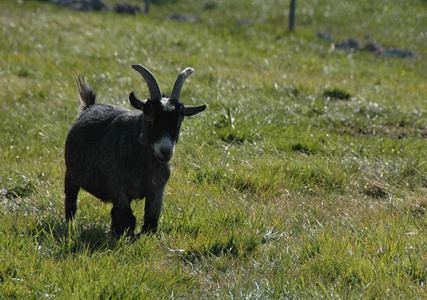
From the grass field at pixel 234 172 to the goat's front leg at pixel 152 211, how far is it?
0.40ft

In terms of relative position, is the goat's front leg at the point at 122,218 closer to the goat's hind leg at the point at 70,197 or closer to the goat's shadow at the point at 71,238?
the goat's shadow at the point at 71,238

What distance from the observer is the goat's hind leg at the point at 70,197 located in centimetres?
576

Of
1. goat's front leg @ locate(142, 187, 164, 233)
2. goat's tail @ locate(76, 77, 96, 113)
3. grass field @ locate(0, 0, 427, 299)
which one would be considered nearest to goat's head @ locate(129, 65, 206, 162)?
goat's front leg @ locate(142, 187, 164, 233)

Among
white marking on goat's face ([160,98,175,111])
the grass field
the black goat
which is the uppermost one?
white marking on goat's face ([160,98,175,111])

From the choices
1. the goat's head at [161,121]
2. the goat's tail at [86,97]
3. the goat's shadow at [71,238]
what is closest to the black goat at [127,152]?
the goat's head at [161,121]

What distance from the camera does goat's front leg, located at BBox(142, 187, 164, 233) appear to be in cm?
530

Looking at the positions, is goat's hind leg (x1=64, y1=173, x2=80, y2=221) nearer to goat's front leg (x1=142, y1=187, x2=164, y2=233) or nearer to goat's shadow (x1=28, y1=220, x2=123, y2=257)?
goat's shadow (x1=28, y1=220, x2=123, y2=257)

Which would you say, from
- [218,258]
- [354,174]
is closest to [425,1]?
[354,174]

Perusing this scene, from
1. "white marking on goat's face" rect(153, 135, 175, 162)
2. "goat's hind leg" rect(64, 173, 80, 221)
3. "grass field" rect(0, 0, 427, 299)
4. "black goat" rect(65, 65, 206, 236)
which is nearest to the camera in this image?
"grass field" rect(0, 0, 427, 299)

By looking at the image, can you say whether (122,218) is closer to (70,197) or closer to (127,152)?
(127,152)

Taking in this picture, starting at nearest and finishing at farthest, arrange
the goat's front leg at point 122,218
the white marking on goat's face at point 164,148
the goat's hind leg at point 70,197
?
the white marking on goat's face at point 164,148, the goat's front leg at point 122,218, the goat's hind leg at point 70,197

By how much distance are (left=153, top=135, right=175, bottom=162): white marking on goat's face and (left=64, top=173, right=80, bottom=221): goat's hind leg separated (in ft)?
4.35

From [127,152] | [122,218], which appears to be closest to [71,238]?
[122,218]

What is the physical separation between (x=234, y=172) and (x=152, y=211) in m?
1.75
